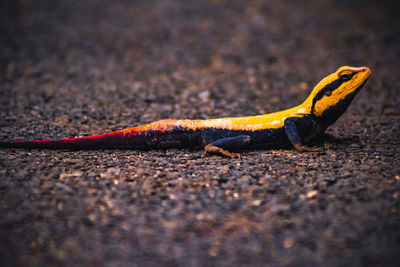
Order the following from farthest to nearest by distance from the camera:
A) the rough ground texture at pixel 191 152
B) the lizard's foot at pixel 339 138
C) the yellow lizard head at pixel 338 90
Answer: the lizard's foot at pixel 339 138, the yellow lizard head at pixel 338 90, the rough ground texture at pixel 191 152

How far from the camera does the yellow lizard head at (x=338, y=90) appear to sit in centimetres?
398

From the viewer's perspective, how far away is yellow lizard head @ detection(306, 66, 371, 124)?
13.1ft

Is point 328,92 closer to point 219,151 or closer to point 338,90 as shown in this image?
point 338,90

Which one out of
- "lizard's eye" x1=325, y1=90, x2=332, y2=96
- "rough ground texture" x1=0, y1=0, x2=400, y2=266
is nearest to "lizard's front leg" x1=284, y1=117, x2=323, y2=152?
"rough ground texture" x1=0, y1=0, x2=400, y2=266

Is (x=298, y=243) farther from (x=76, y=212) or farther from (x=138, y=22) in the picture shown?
(x=138, y=22)

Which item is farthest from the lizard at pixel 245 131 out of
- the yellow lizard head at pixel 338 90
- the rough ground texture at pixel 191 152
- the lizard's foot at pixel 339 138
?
the lizard's foot at pixel 339 138

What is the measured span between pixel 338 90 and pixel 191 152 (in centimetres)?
168

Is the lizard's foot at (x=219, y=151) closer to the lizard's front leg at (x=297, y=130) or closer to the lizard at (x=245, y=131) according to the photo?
the lizard at (x=245, y=131)

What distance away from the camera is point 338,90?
3.99 meters

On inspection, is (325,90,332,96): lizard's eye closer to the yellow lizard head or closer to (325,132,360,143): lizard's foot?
the yellow lizard head

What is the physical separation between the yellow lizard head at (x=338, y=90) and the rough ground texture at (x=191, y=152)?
46cm

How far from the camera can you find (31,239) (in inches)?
103

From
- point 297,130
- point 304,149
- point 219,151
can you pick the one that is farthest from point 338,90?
point 219,151

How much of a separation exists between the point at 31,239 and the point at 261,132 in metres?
2.42
